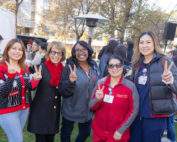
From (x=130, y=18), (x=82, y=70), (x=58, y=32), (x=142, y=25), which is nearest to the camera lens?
(x=82, y=70)

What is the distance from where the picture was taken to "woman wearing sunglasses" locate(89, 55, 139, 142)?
6.85ft

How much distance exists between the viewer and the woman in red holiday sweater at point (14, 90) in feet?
6.95

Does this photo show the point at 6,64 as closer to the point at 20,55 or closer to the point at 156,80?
the point at 20,55

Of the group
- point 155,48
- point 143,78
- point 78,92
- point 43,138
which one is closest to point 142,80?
point 143,78

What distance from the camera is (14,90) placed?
87.0 inches

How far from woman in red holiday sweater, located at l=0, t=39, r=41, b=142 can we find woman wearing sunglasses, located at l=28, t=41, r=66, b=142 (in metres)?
0.14

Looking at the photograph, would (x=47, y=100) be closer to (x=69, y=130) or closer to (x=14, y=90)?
(x=14, y=90)

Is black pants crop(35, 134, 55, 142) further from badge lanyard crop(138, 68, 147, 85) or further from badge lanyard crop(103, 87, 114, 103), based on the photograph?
badge lanyard crop(138, 68, 147, 85)

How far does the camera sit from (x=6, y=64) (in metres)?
2.23

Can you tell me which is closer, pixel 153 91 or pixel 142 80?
pixel 153 91

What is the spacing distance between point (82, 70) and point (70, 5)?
13.3 m

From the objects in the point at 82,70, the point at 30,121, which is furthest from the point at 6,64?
the point at 82,70

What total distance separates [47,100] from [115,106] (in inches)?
41.0

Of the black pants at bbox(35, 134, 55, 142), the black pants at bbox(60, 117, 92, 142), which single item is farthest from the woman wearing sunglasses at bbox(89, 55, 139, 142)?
the black pants at bbox(35, 134, 55, 142)
